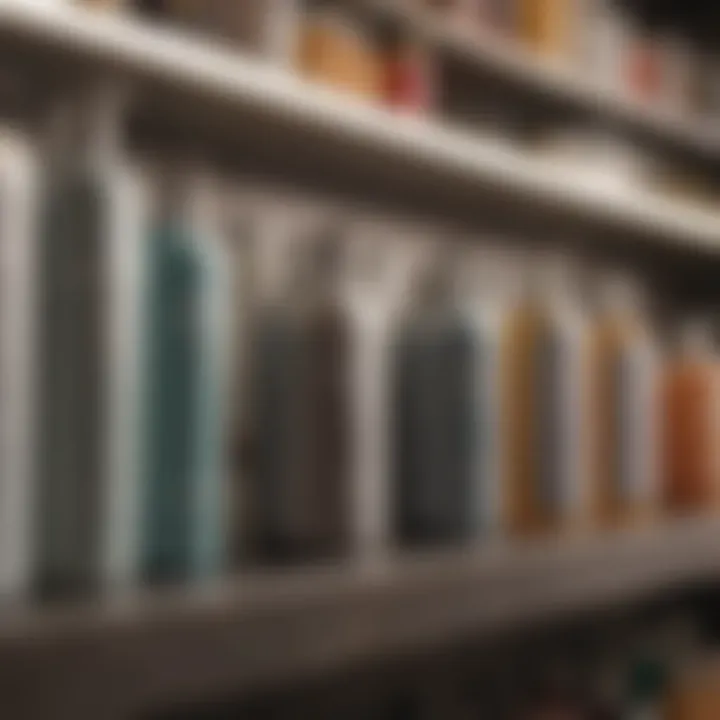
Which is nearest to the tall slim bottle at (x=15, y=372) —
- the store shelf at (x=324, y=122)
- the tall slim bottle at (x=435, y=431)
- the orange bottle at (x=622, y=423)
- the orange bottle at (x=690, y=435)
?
the store shelf at (x=324, y=122)

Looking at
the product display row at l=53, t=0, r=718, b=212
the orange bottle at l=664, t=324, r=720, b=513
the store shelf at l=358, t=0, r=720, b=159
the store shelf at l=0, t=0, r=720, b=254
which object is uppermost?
the store shelf at l=358, t=0, r=720, b=159

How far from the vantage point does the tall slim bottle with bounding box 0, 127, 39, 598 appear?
0.72m

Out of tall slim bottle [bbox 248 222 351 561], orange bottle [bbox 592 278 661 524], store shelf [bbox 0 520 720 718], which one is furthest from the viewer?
orange bottle [bbox 592 278 661 524]

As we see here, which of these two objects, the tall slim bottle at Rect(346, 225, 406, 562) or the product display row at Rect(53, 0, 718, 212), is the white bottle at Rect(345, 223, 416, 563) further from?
the product display row at Rect(53, 0, 718, 212)

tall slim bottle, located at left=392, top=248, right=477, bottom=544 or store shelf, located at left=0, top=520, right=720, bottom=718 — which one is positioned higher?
tall slim bottle, located at left=392, top=248, right=477, bottom=544

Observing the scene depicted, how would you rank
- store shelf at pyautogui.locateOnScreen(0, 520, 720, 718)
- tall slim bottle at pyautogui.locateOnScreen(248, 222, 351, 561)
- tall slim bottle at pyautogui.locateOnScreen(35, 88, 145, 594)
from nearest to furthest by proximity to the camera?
store shelf at pyautogui.locateOnScreen(0, 520, 720, 718)
tall slim bottle at pyautogui.locateOnScreen(35, 88, 145, 594)
tall slim bottle at pyautogui.locateOnScreen(248, 222, 351, 561)

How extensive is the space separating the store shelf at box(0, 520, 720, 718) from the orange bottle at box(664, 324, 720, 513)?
0.95 feet

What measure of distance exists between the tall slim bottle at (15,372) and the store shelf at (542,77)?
568 mm

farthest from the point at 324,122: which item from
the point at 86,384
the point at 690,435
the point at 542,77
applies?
the point at 690,435

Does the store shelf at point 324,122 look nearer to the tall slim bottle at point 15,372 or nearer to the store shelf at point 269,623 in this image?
the tall slim bottle at point 15,372

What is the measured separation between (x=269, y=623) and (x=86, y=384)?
0.17m

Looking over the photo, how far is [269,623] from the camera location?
757 millimetres

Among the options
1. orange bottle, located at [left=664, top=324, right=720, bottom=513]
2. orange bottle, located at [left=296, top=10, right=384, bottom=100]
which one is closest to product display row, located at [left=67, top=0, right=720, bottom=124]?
orange bottle, located at [left=296, top=10, right=384, bottom=100]

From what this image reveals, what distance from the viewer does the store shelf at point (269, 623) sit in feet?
2.10
